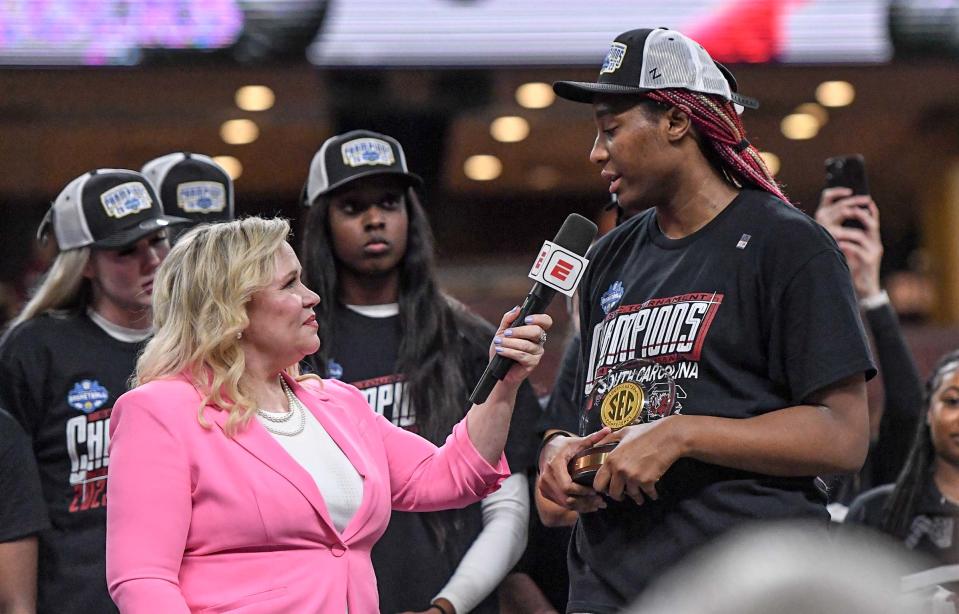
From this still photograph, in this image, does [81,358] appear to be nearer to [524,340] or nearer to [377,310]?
[377,310]

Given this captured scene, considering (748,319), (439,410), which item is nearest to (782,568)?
(748,319)

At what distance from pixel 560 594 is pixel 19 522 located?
1.32 meters

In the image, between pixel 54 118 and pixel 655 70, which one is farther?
pixel 54 118

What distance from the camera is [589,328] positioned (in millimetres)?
2389

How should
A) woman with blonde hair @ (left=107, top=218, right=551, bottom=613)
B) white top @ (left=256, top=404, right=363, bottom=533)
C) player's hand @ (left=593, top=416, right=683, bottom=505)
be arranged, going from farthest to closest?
white top @ (left=256, top=404, right=363, bottom=533) < woman with blonde hair @ (left=107, top=218, right=551, bottom=613) < player's hand @ (left=593, top=416, right=683, bottom=505)

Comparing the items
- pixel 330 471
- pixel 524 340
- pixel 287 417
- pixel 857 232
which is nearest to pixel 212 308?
pixel 287 417

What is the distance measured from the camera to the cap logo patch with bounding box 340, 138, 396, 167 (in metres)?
3.33

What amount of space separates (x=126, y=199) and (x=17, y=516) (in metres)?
0.85

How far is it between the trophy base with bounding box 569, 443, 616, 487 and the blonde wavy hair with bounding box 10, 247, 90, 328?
5.08 feet

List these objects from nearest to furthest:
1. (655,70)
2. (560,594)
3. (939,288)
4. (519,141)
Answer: (655,70) → (560,594) → (519,141) → (939,288)

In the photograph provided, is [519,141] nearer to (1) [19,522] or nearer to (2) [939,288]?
(2) [939,288]

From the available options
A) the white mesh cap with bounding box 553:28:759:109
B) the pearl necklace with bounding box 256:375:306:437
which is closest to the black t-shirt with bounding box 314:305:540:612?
the pearl necklace with bounding box 256:375:306:437

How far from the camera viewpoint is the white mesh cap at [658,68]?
223 centimetres

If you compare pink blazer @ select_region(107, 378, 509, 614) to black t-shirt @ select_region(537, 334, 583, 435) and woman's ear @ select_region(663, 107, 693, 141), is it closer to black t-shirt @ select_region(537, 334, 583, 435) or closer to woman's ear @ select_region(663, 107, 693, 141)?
black t-shirt @ select_region(537, 334, 583, 435)
